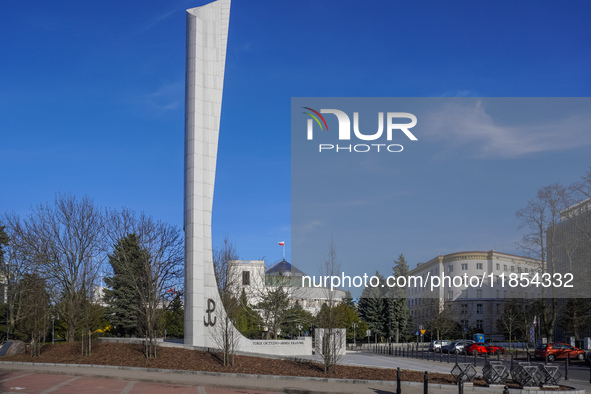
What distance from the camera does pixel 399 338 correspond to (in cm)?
7962

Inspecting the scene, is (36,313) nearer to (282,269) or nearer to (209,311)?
(209,311)

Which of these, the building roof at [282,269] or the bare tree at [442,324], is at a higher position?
the building roof at [282,269]

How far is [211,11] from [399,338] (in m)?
59.5

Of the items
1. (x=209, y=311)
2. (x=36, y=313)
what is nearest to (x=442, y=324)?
(x=209, y=311)

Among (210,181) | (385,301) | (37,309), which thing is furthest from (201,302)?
(385,301)

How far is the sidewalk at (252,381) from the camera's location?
1902 cm

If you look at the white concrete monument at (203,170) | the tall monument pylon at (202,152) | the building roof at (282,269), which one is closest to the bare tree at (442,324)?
the building roof at (282,269)

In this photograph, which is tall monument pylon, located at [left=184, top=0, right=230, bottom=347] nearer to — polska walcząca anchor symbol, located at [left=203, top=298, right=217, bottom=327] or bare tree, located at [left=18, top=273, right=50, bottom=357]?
polska walcząca anchor symbol, located at [left=203, top=298, right=217, bottom=327]

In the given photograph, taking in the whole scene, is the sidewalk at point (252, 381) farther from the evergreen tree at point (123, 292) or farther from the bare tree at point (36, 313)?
the evergreen tree at point (123, 292)

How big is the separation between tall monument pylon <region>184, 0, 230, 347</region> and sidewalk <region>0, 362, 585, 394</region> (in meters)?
6.34

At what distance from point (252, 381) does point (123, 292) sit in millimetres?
22216

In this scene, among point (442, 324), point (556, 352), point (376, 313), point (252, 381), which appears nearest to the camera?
point (252, 381)

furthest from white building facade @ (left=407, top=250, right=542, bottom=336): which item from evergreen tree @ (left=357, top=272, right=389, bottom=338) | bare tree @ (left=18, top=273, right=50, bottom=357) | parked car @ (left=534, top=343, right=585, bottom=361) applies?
bare tree @ (left=18, top=273, right=50, bottom=357)

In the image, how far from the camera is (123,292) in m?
40.3
